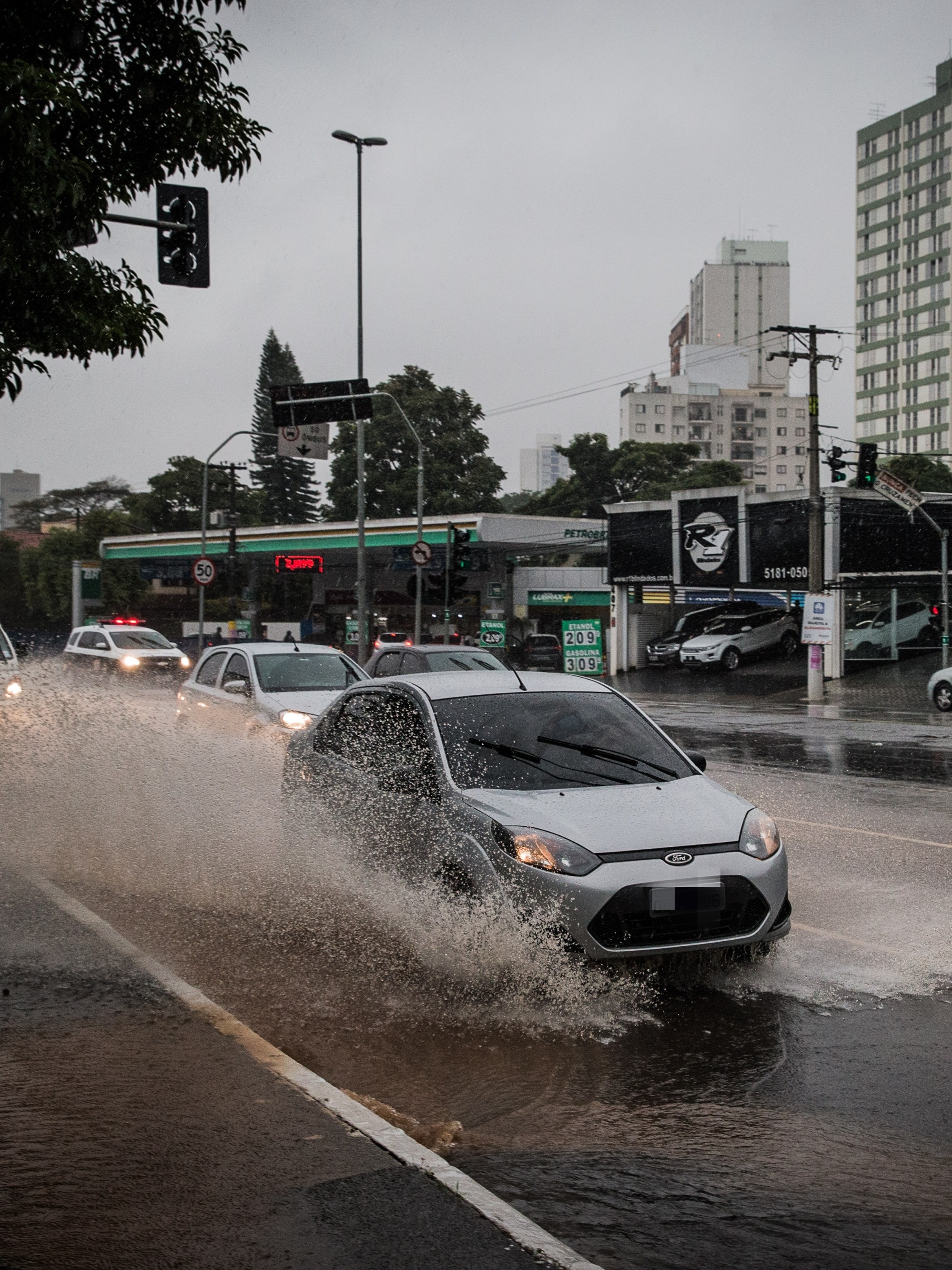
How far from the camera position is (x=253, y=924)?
22.4ft

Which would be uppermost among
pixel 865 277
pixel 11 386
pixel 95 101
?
pixel 865 277

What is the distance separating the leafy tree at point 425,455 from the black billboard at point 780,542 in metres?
34.4

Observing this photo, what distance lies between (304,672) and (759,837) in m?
8.21

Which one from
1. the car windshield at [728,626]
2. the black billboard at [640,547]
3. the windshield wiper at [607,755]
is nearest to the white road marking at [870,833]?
the windshield wiper at [607,755]

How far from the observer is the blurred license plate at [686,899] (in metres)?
5.17

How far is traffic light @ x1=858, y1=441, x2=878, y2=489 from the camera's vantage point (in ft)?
88.2

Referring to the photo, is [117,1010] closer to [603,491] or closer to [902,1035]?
[902,1035]

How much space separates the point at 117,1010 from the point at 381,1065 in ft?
4.16

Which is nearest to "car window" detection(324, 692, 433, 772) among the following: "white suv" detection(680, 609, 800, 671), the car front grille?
the car front grille

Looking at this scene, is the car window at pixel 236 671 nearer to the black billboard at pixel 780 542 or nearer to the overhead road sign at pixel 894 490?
the overhead road sign at pixel 894 490

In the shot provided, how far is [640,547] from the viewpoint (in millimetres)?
42125

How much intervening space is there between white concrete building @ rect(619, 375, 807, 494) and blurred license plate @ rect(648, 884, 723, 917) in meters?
136

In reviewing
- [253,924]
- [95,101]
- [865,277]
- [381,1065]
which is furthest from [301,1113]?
[865,277]

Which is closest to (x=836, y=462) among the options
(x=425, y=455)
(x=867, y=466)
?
(x=867, y=466)
